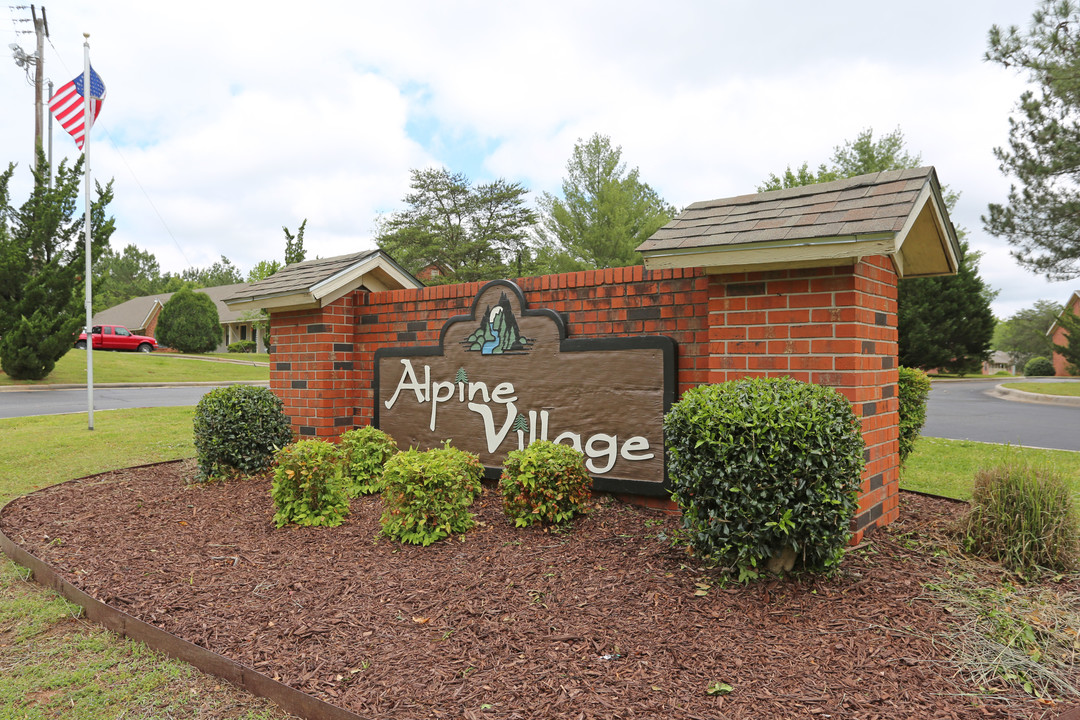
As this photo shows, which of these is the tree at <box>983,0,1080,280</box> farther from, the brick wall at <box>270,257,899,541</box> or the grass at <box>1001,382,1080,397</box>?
the brick wall at <box>270,257,899,541</box>

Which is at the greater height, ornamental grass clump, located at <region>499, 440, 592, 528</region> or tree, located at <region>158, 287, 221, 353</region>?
tree, located at <region>158, 287, 221, 353</region>

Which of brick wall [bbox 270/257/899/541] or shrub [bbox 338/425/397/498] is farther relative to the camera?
shrub [bbox 338/425/397/498]

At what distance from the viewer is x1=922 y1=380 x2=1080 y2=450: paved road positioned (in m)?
9.78

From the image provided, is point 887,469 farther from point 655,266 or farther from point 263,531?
point 263,531

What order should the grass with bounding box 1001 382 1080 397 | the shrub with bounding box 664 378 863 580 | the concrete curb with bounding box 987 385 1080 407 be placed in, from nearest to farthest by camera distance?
the shrub with bounding box 664 378 863 580
the concrete curb with bounding box 987 385 1080 407
the grass with bounding box 1001 382 1080 397

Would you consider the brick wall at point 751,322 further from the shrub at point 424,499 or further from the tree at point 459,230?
the tree at point 459,230

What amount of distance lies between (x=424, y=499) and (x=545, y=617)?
142 cm

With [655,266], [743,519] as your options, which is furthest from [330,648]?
[655,266]

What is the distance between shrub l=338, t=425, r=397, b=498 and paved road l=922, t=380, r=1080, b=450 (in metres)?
7.14

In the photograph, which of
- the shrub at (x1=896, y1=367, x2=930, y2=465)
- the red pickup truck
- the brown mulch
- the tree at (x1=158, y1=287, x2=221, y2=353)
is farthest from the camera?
the tree at (x1=158, y1=287, x2=221, y2=353)

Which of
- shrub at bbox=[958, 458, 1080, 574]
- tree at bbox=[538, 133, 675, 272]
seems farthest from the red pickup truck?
shrub at bbox=[958, 458, 1080, 574]

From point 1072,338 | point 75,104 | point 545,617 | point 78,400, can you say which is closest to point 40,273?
point 78,400

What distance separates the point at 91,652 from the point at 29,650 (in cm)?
36

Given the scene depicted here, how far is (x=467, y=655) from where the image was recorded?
2816 millimetres
